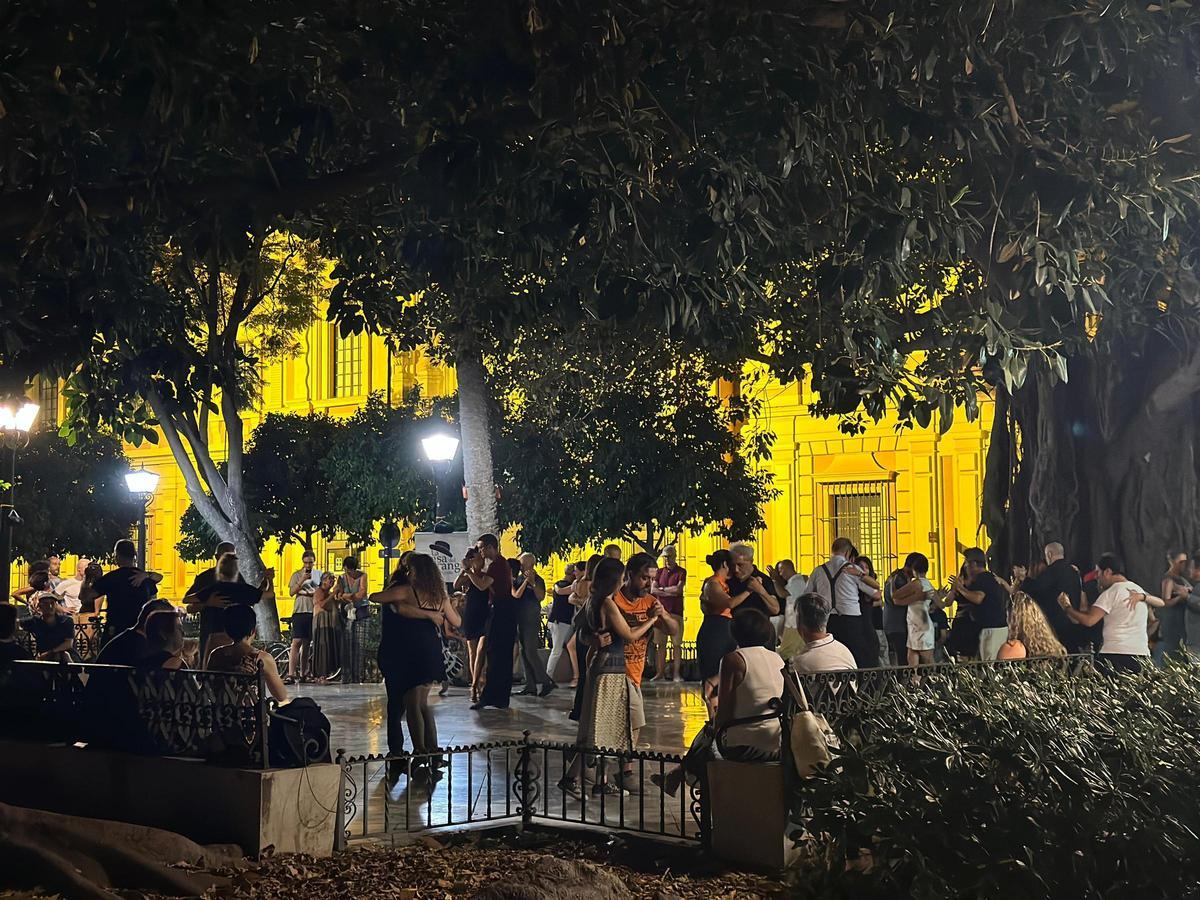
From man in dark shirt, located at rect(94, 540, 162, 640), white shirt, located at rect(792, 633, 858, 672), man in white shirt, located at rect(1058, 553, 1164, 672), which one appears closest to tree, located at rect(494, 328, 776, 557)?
man in dark shirt, located at rect(94, 540, 162, 640)

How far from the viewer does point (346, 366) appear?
4044cm

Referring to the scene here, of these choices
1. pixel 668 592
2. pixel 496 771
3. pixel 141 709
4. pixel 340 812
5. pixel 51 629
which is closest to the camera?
pixel 340 812

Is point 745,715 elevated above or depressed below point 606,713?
above

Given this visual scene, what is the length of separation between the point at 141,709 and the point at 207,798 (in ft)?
2.90

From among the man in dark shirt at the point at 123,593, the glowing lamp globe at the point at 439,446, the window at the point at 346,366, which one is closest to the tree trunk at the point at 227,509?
the glowing lamp globe at the point at 439,446

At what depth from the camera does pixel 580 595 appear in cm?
1595

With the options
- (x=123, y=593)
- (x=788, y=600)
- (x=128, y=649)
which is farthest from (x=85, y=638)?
(x=128, y=649)

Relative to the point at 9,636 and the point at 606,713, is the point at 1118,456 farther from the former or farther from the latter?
the point at 9,636

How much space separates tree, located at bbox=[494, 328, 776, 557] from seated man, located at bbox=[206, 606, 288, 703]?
13.9 meters

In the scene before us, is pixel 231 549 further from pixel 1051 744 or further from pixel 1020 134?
pixel 1051 744

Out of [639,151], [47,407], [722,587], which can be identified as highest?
[47,407]

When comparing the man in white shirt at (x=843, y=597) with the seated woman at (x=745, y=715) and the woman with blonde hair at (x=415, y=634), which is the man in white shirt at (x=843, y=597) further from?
the seated woman at (x=745, y=715)

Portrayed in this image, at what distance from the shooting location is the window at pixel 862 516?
3117 cm

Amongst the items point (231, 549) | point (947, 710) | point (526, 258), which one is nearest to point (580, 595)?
point (231, 549)
